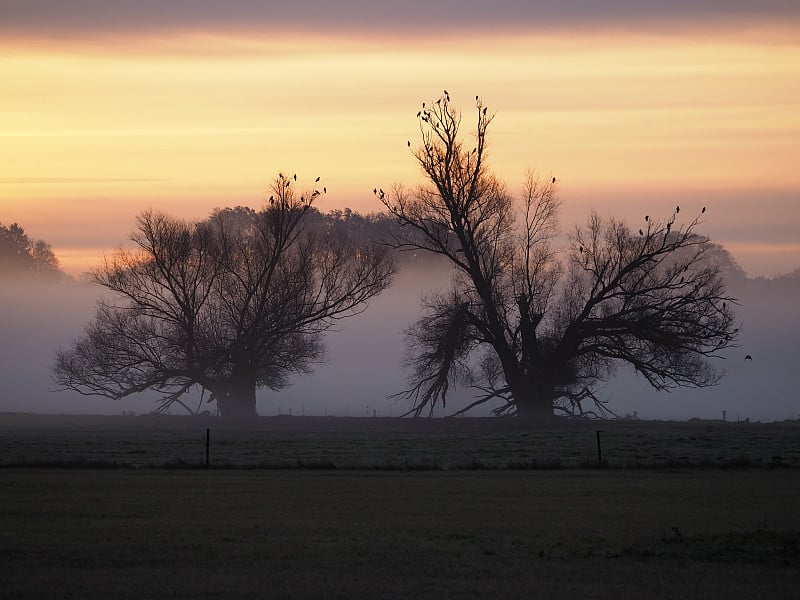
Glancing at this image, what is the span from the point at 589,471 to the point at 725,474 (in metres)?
3.80

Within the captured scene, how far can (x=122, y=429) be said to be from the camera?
205ft


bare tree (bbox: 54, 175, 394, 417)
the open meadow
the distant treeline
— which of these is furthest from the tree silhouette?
the open meadow

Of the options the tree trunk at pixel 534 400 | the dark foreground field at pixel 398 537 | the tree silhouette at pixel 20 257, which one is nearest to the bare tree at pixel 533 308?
the tree trunk at pixel 534 400

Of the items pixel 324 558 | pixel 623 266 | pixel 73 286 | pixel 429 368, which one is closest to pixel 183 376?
pixel 429 368

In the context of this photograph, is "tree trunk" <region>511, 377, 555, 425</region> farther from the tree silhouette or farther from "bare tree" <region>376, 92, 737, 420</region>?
the tree silhouette

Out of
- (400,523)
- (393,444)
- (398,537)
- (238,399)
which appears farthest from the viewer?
(238,399)

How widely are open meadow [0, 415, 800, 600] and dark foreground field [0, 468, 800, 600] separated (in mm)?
53

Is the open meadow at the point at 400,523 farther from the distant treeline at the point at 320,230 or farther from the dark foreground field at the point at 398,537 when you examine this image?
the distant treeline at the point at 320,230

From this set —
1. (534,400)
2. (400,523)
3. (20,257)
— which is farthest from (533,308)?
(20,257)

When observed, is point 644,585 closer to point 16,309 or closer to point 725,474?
point 725,474

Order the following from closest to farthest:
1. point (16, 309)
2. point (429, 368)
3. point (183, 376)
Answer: point (429, 368), point (183, 376), point (16, 309)

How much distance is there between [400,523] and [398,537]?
1815 mm

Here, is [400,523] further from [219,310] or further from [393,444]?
[219,310]

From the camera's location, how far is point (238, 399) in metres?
70.9
